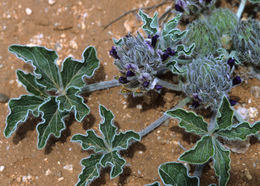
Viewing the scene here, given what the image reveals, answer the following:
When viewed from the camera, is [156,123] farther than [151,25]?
Yes

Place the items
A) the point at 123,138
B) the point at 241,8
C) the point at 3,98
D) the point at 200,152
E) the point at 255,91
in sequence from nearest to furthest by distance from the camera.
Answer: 1. the point at 200,152
2. the point at 123,138
3. the point at 255,91
4. the point at 3,98
5. the point at 241,8

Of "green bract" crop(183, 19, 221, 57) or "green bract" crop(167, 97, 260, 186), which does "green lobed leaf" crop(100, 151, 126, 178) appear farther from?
"green bract" crop(183, 19, 221, 57)

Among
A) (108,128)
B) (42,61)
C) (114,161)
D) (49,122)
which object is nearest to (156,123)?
(108,128)

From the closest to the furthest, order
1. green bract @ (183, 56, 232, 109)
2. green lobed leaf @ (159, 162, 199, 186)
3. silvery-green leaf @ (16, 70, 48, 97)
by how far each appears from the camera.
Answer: green lobed leaf @ (159, 162, 199, 186) < green bract @ (183, 56, 232, 109) < silvery-green leaf @ (16, 70, 48, 97)

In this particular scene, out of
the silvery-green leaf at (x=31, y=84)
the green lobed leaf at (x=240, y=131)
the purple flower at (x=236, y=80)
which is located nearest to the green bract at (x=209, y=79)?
the purple flower at (x=236, y=80)

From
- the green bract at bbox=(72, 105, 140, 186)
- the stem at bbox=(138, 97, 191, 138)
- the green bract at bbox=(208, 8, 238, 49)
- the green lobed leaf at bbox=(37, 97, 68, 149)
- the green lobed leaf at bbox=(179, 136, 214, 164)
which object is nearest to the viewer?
the green lobed leaf at bbox=(179, 136, 214, 164)

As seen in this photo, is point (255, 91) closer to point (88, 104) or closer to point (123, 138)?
point (123, 138)

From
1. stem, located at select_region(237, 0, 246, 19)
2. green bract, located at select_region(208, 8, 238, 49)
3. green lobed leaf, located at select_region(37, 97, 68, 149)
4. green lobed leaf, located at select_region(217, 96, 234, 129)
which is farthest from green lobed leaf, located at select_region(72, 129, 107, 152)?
stem, located at select_region(237, 0, 246, 19)
